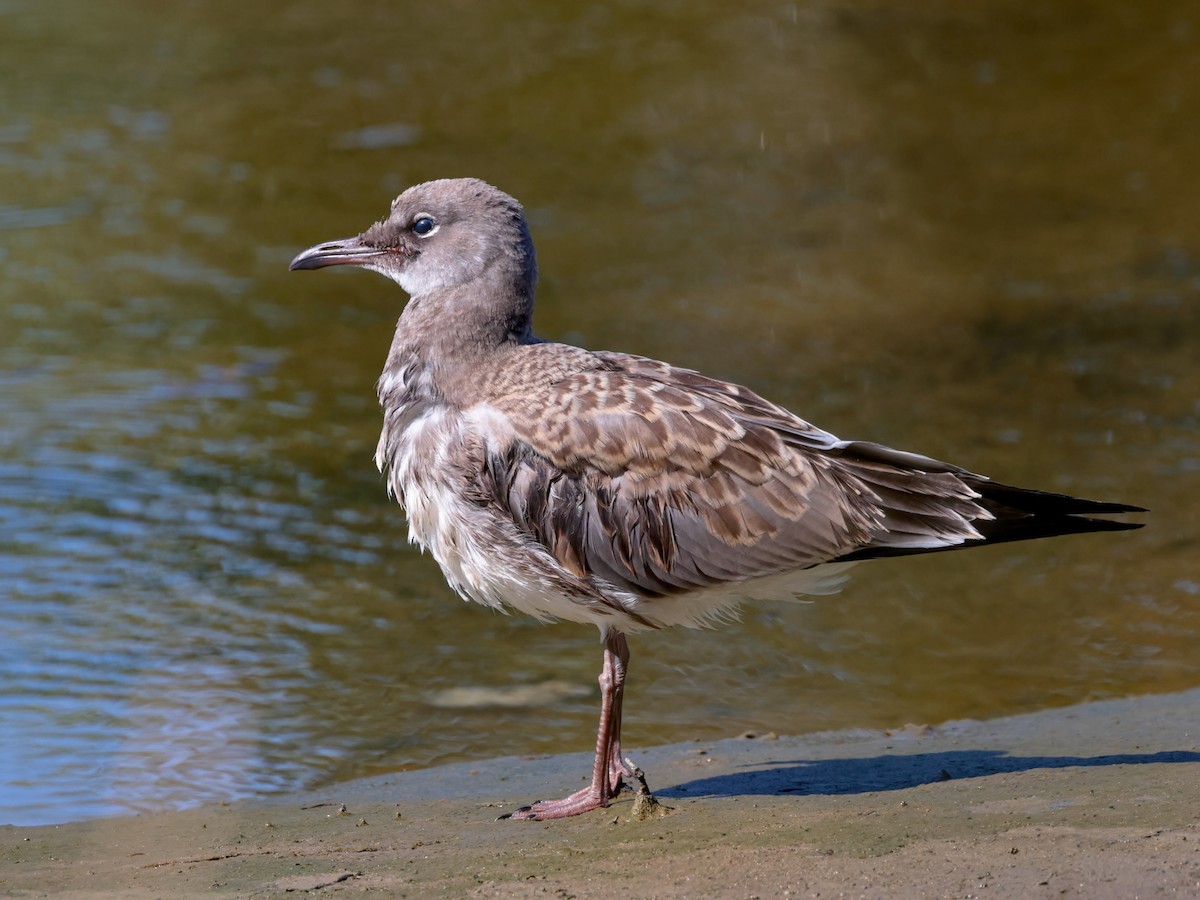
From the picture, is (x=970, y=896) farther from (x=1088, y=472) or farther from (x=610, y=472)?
(x=1088, y=472)

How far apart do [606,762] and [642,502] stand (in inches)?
33.7

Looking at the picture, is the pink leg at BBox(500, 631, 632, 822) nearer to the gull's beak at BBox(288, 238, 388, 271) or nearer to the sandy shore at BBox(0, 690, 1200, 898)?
the sandy shore at BBox(0, 690, 1200, 898)

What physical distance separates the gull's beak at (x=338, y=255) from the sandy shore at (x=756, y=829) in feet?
6.47

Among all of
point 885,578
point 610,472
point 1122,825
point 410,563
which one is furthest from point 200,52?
point 1122,825

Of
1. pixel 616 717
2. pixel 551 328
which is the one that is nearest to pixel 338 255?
pixel 616 717

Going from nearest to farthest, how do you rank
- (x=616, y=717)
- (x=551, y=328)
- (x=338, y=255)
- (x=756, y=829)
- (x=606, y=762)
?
(x=756, y=829) < (x=606, y=762) < (x=616, y=717) < (x=338, y=255) < (x=551, y=328)

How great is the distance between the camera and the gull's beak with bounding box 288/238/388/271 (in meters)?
6.36

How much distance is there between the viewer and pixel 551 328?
31.9ft

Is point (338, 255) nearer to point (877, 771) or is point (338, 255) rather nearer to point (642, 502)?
point (642, 502)

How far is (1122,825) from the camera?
4.40 metres

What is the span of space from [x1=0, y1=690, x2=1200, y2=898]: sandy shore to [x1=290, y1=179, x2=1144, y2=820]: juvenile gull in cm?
42

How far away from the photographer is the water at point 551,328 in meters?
6.66

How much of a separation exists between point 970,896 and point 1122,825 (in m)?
0.60

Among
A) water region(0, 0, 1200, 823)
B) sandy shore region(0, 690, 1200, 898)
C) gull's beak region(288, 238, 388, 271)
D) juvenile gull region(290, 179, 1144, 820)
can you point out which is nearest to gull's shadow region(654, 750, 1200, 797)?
sandy shore region(0, 690, 1200, 898)
